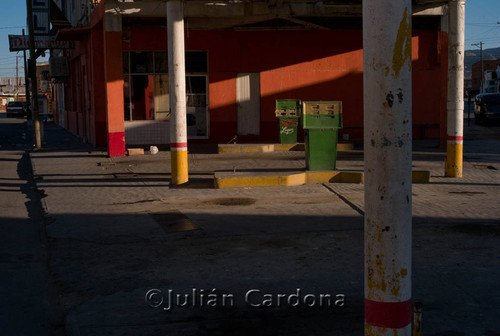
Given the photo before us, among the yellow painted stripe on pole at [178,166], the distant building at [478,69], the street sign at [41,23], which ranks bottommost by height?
the yellow painted stripe on pole at [178,166]

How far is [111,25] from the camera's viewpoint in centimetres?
1830

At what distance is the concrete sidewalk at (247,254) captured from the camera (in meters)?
5.36

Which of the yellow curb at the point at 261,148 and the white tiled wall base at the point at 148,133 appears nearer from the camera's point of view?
the yellow curb at the point at 261,148

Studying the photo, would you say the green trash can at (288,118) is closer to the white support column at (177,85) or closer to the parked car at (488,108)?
the white support column at (177,85)

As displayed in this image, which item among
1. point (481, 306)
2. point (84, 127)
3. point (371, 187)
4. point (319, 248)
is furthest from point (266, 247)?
point (84, 127)

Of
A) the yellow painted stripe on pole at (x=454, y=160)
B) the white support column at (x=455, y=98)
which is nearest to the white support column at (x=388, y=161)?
the white support column at (x=455, y=98)

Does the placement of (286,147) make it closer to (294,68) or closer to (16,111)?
(294,68)

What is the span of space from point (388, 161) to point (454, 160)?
10952 mm

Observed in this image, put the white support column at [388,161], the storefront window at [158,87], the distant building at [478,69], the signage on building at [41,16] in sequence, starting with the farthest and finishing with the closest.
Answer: the distant building at [478,69] → the signage on building at [41,16] → the storefront window at [158,87] → the white support column at [388,161]

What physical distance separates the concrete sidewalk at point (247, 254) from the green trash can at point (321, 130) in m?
0.62

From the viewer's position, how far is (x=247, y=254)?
7.51 meters

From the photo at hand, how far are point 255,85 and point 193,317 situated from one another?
62.3 feet

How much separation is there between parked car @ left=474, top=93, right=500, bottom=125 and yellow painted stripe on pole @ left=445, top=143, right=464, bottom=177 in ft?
67.8

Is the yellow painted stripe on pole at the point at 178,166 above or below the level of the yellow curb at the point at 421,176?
above
